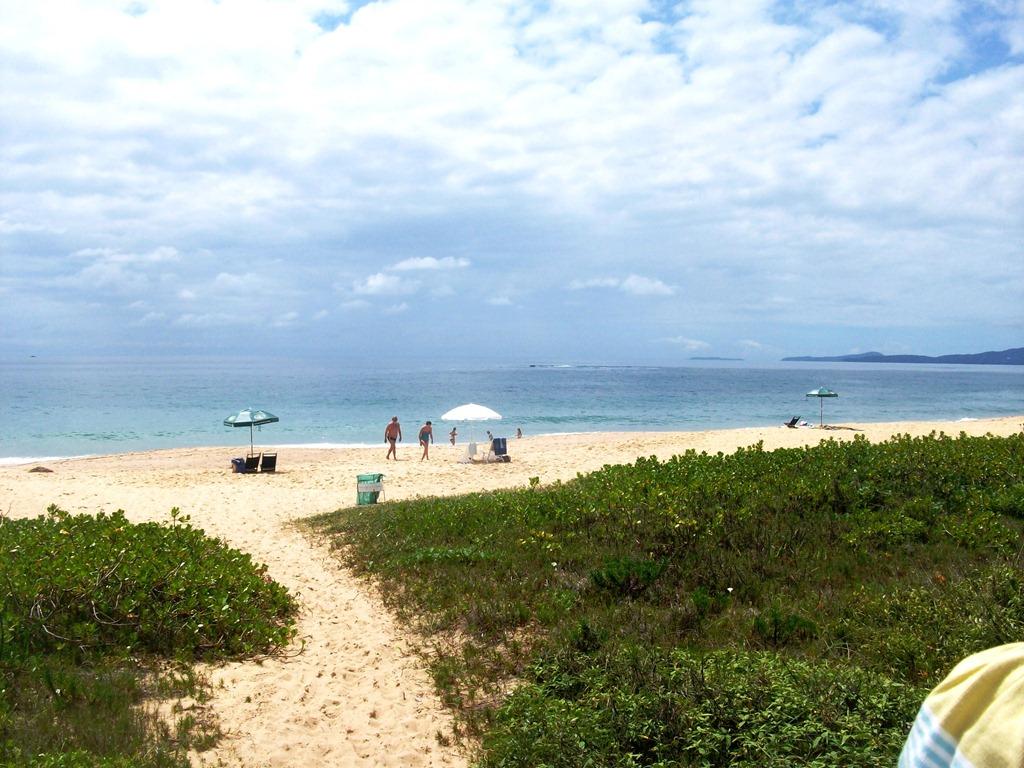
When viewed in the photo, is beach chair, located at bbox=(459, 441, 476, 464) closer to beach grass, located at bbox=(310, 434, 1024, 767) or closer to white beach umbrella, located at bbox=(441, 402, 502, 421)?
white beach umbrella, located at bbox=(441, 402, 502, 421)

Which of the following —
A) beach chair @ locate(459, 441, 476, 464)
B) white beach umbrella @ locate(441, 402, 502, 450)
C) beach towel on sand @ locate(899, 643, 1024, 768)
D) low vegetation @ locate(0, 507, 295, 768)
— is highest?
beach towel on sand @ locate(899, 643, 1024, 768)

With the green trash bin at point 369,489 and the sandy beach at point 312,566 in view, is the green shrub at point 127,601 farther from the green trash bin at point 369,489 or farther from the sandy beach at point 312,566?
the green trash bin at point 369,489

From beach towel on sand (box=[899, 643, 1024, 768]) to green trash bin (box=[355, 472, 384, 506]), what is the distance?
16313 mm

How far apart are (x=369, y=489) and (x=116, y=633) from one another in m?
10.5

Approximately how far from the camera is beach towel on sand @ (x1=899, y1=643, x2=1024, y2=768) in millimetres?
1146

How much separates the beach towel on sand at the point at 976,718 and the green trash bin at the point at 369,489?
16313 mm

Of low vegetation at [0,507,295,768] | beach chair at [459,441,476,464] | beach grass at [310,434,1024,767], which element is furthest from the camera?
beach chair at [459,441,476,464]

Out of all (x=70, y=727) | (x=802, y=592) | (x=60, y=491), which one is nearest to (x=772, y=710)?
(x=802, y=592)

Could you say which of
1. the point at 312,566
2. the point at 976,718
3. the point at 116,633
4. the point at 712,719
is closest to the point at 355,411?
the point at 312,566

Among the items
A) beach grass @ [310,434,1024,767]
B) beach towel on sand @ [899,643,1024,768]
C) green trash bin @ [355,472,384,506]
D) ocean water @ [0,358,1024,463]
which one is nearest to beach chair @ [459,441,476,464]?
green trash bin @ [355,472,384,506]

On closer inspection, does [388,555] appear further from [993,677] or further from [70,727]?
[993,677]

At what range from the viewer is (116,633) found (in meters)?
6.83

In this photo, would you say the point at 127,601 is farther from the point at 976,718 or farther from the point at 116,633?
the point at 976,718

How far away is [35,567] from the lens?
283 inches
